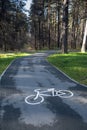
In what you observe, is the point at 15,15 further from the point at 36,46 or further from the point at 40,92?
the point at 40,92

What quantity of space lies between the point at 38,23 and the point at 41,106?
65593 mm

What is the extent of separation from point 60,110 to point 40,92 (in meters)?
3.23

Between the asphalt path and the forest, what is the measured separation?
37.2m

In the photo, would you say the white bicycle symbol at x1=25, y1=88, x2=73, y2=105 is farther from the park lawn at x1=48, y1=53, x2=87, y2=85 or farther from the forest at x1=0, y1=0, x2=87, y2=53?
the forest at x1=0, y1=0, x2=87, y2=53

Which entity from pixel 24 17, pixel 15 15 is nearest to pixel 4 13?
pixel 15 15

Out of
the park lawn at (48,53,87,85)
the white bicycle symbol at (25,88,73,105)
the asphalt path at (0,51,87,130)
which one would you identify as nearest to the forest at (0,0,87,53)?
the park lawn at (48,53,87,85)

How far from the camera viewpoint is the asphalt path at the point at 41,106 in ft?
31.4

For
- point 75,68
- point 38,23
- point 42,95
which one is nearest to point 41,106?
point 42,95

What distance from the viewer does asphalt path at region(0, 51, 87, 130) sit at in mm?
9573

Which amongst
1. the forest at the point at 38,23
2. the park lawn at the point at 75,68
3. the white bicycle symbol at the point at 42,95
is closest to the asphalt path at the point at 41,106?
the white bicycle symbol at the point at 42,95

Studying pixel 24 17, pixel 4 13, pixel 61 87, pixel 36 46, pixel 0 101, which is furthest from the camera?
pixel 36 46

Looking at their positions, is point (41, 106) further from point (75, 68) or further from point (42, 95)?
point (75, 68)

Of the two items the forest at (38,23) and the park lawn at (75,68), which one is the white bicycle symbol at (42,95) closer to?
the park lawn at (75,68)

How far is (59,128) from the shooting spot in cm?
919
